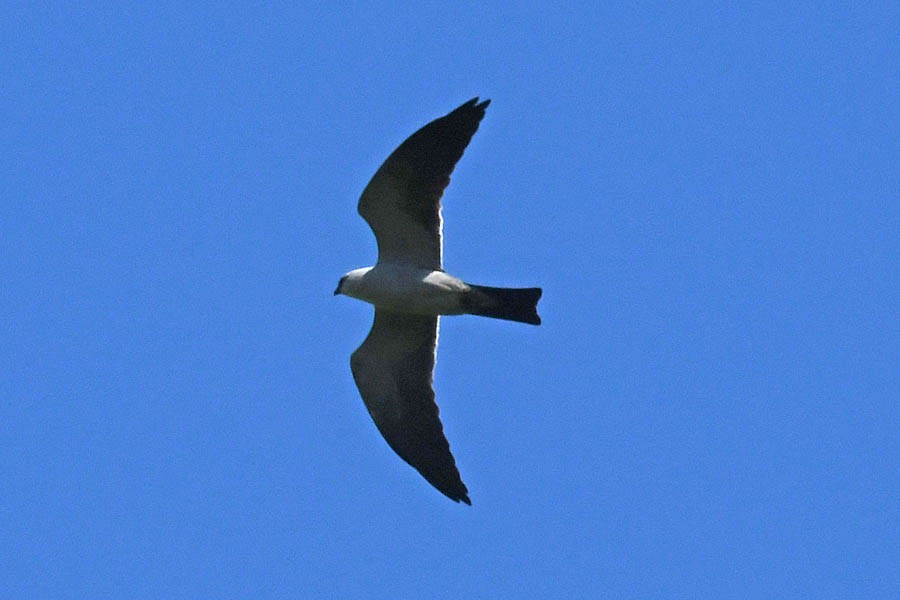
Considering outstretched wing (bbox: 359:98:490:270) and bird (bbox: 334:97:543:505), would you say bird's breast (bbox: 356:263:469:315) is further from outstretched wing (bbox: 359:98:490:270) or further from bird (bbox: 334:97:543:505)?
outstretched wing (bbox: 359:98:490:270)

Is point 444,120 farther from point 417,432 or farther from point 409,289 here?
point 417,432

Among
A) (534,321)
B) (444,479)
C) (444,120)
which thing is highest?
(444,120)

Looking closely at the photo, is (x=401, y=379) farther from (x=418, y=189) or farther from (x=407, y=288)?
(x=418, y=189)

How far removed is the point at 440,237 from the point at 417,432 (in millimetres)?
1905

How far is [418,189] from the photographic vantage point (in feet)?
51.3

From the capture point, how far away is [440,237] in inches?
627

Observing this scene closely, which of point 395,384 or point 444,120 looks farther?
point 395,384

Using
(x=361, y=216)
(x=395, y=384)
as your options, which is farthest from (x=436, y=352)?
(x=361, y=216)

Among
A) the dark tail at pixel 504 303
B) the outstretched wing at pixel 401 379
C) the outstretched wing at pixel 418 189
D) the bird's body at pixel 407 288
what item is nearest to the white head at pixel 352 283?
the bird's body at pixel 407 288

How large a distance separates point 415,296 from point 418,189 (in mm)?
1041

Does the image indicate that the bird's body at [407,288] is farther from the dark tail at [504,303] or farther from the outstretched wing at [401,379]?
the outstretched wing at [401,379]

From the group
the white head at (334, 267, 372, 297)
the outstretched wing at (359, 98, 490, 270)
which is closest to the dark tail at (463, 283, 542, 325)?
the outstretched wing at (359, 98, 490, 270)

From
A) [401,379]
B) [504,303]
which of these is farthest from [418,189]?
[401,379]

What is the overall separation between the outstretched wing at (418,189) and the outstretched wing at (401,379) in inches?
30.0
